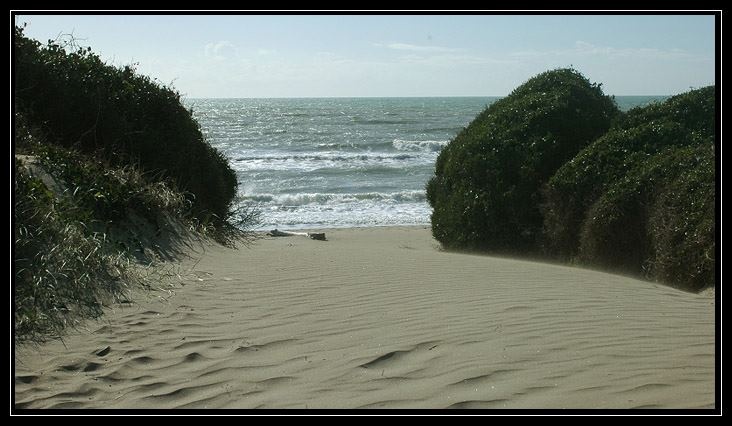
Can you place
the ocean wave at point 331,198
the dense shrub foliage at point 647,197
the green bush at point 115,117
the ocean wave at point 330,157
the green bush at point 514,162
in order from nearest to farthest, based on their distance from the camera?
the dense shrub foliage at point 647,197 → the green bush at point 115,117 → the green bush at point 514,162 → the ocean wave at point 331,198 → the ocean wave at point 330,157

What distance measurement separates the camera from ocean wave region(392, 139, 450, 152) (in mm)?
42906

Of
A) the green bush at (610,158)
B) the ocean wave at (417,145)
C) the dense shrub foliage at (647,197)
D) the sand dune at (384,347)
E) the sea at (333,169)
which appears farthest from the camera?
the ocean wave at (417,145)

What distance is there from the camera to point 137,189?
9.66 meters

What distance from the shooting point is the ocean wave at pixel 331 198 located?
2311cm

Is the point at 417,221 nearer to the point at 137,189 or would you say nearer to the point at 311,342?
the point at 137,189

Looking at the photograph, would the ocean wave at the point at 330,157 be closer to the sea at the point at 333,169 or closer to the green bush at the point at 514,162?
the sea at the point at 333,169

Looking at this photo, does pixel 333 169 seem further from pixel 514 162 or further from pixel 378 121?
pixel 378 121

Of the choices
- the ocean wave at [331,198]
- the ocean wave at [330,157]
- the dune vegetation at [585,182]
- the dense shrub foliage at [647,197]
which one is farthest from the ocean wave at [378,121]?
the dense shrub foliage at [647,197]

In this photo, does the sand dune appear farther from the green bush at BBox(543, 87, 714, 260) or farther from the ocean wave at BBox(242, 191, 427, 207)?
the ocean wave at BBox(242, 191, 427, 207)

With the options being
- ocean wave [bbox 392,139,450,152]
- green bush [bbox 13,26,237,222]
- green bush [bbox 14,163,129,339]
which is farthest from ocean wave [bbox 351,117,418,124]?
green bush [bbox 14,163,129,339]

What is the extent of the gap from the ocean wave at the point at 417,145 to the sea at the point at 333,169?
0.18 ft

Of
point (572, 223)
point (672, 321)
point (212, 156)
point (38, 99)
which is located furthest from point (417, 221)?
point (672, 321)

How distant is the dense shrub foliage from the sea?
8.42 feet
